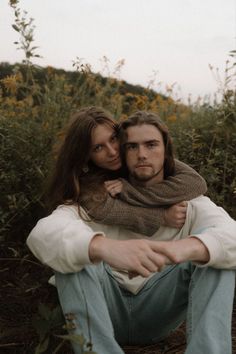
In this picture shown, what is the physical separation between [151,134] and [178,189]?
0.86ft

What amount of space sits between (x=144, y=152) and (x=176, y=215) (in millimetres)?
296

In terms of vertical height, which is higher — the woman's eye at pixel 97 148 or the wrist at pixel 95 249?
the woman's eye at pixel 97 148

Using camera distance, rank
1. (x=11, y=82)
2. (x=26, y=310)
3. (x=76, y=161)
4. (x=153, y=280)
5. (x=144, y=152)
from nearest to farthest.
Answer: (x=153, y=280) < (x=144, y=152) < (x=76, y=161) < (x=26, y=310) < (x=11, y=82)

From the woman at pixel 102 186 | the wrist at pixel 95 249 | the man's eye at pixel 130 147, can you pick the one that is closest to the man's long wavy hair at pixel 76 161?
the woman at pixel 102 186

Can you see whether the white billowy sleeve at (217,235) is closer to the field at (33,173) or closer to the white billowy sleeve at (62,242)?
the white billowy sleeve at (62,242)

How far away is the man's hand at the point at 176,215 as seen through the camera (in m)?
2.39

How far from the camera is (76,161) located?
101 inches

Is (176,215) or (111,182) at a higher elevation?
(111,182)

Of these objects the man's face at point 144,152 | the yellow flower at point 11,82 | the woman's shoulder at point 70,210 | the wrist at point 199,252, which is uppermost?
the yellow flower at point 11,82

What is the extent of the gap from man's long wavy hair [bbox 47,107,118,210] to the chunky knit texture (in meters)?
0.07

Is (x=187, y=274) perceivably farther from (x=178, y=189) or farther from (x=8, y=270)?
(x=8, y=270)

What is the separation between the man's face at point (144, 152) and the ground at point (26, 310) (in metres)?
0.68

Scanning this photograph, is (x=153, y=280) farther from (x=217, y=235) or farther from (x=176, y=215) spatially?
(x=217, y=235)

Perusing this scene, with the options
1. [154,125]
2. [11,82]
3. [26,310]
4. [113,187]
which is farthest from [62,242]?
[11,82]
